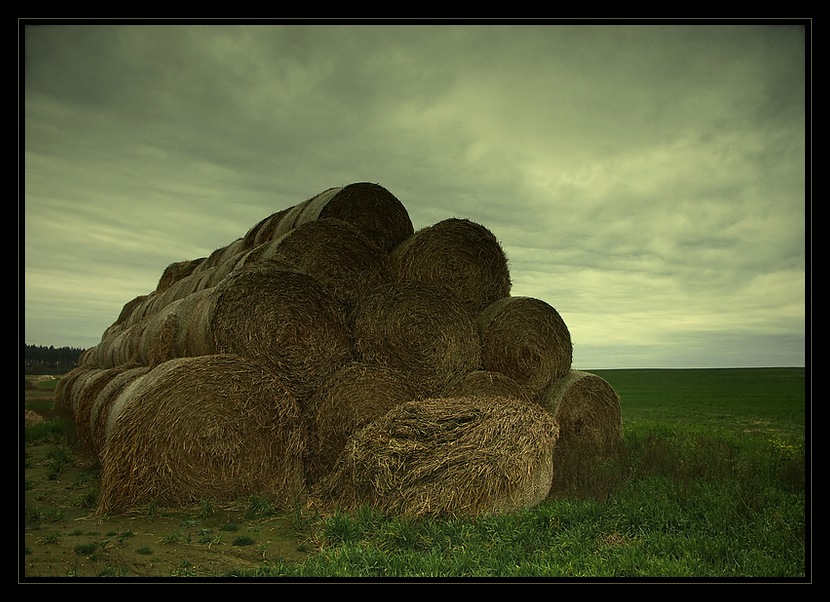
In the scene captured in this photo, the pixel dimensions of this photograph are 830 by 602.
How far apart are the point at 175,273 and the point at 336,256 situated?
907cm

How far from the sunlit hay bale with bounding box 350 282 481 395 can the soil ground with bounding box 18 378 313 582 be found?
2.19 metres

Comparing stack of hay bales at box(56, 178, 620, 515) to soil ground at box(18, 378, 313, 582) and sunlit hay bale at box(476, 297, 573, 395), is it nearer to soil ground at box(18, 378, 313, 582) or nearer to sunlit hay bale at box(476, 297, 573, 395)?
sunlit hay bale at box(476, 297, 573, 395)

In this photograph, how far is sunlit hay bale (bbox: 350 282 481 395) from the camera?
23.6 ft

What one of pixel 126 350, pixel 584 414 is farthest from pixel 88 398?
pixel 584 414

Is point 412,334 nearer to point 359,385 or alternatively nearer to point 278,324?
point 359,385

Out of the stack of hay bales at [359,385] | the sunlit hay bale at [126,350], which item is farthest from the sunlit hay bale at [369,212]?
the sunlit hay bale at [126,350]

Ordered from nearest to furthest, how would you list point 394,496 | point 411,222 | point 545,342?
1. point 394,496
2. point 545,342
3. point 411,222

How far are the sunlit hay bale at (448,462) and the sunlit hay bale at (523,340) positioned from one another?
4.03ft

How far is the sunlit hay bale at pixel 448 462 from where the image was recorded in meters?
5.27

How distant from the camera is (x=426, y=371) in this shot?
727cm

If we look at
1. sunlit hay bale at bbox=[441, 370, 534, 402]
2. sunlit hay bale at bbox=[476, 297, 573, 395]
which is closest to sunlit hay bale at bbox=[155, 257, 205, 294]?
sunlit hay bale at bbox=[476, 297, 573, 395]
